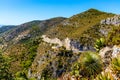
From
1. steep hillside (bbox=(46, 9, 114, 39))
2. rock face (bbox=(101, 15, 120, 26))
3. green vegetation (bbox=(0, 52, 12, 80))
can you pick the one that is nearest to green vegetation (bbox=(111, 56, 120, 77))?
green vegetation (bbox=(0, 52, 12, 80))

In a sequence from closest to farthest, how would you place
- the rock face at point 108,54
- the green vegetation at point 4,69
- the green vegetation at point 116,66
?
the green vegetation at point 116,66 → the rock face at point 108,54 → the green vegetation at point 4,69

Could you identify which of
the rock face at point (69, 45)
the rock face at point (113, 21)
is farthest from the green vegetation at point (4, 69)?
the rock face at point (113, 21)

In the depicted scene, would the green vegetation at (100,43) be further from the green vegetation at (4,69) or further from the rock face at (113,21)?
the rock face at (113,21)

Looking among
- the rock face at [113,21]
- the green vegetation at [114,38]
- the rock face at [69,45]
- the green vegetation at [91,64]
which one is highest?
the rock face at [113,21]

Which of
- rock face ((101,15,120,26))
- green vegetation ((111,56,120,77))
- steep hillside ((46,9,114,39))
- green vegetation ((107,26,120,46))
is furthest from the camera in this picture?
steep hillside ((46,9,114,39))

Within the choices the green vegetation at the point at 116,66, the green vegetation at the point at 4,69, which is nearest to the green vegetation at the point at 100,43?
the green vegetation at the point at 116,66

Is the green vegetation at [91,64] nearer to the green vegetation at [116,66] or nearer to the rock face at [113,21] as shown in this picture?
the green vegetation at [116,66]

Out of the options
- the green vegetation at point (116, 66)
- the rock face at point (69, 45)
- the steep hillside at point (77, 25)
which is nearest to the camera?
the green vegetation at point (116, 66)

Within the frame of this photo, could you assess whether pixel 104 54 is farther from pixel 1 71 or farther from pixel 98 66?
pixel 1 71

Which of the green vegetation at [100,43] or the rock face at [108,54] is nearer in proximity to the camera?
the rock face at [108,54]

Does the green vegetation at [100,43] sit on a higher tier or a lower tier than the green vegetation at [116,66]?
higher

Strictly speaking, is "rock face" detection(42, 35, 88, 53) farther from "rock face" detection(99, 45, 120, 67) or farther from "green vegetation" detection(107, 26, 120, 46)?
"rock face" detection(99, 45, 120, 67)

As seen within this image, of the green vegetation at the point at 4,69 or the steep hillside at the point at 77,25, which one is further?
the steep hillside at the point at 77,25
